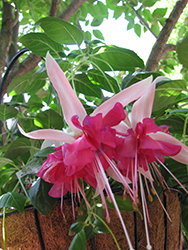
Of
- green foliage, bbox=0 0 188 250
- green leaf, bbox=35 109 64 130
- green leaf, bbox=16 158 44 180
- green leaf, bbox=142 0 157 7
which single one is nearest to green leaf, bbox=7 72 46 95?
green foliage, bbox=0 0 188 250

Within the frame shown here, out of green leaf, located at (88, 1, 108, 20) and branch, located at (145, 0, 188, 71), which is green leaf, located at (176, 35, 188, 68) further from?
green leaf, located at (88, 1, 108, 20)

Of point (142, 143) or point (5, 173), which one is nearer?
point (142, 143)

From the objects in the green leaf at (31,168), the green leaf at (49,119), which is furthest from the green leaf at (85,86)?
the green leaf at (31,168)

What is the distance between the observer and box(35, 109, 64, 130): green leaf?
381 millimetres

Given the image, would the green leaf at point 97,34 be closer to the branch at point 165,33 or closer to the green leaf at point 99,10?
the green leaf at point 99,10

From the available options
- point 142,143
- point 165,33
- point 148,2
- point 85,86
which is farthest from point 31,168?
point 148,2

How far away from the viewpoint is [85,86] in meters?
0.49

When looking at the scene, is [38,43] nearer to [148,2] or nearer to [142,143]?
[142,143]

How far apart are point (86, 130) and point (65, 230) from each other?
16 cm

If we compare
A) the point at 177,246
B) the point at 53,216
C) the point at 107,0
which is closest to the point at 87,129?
the point at 53,216

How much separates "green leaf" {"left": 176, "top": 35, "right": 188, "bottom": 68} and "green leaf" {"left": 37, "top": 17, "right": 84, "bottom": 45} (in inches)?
10.3

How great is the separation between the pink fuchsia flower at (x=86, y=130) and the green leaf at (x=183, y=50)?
41mm

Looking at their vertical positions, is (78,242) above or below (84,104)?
below

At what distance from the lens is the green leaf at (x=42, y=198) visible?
270 millimetres
